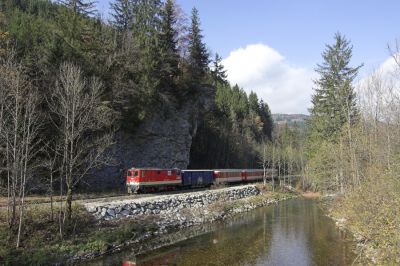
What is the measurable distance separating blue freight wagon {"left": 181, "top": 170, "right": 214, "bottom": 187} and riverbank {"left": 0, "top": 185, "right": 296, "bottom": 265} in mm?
11873

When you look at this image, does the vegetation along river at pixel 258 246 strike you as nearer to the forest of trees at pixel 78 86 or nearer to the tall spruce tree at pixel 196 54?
the forest of trees at pixel 78 86

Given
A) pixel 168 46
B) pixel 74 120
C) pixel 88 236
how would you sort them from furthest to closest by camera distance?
pixel 168 46 → pixel 74 120 → pixel 88 236

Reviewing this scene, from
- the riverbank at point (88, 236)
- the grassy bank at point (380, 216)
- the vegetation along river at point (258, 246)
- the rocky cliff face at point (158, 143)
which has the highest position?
the rocky cliff face at point (158, 143)

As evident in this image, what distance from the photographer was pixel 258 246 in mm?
21578

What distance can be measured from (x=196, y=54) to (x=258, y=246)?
1405 inches

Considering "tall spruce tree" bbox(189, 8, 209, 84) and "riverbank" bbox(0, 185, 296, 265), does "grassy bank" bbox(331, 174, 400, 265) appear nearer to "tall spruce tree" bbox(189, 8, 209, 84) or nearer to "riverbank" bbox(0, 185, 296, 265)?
"riverbank" bbox(0, 185, 296, 265)

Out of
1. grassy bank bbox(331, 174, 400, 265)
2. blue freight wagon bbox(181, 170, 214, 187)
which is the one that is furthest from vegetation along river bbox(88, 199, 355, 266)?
blue freight wagon bbox(181, 170, 214, 187)

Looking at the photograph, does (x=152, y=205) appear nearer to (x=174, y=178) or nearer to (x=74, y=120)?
(x=74, y=120)

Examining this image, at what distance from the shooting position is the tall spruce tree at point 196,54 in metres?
50.8

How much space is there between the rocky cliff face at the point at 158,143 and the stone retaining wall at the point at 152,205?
821 centimetres

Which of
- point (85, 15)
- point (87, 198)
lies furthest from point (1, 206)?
point (85, 15)

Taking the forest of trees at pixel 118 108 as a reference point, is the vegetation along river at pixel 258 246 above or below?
below

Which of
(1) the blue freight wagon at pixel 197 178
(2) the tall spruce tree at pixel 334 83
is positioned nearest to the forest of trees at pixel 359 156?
(2) the tall spruce tree at pixel 334 83

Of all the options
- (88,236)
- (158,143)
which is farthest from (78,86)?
(158,143)
